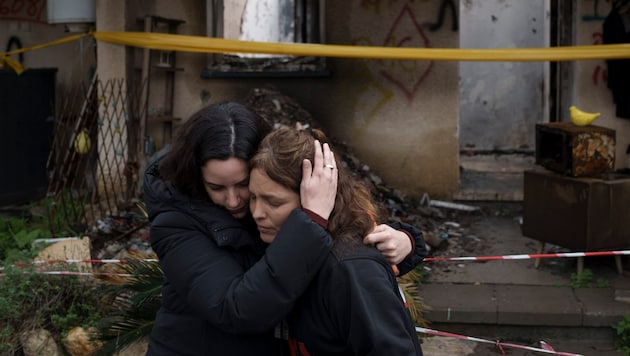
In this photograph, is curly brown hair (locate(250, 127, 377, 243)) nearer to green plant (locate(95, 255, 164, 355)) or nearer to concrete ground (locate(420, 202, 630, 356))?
green plant (locate(95, 255, 164, 355))

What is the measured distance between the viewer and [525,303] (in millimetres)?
6027

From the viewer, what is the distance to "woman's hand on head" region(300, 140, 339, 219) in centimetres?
229

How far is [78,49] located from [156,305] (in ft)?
20.7

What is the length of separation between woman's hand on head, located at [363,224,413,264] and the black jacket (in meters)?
0.07

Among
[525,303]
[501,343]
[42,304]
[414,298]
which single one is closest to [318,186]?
[501,343]

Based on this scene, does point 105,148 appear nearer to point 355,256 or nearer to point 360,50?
point 360,50

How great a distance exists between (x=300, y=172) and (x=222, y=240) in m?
0.31

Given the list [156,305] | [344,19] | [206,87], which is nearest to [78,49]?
[206,87]

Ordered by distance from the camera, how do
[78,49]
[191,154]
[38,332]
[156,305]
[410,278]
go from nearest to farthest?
[191,154]
[156,305]
[38,332]
[410,278]
[78,49]

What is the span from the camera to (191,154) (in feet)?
8.19

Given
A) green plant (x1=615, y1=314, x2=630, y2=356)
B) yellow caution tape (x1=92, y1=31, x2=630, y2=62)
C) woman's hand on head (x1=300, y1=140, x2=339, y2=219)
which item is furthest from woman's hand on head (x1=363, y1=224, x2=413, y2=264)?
yellow caution tape (x1=92, y1=31, x2=630, y2=62)

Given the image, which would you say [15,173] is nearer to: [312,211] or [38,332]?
[38,332]

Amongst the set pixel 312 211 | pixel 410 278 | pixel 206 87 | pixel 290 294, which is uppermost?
pixel 206 87

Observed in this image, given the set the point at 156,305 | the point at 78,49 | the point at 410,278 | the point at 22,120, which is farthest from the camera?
the point at 78,49
